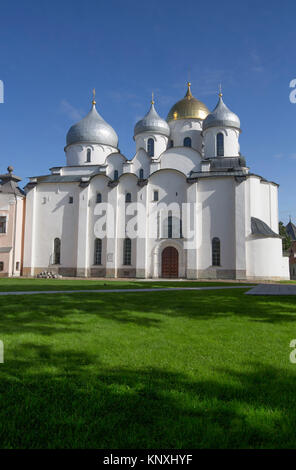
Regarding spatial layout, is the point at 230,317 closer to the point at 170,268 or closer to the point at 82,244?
the point at 170,268

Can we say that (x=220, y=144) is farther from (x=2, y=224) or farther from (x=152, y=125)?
(x=2, y=224)

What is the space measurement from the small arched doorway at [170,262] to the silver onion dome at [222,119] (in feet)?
47.6

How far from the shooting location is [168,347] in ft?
17.0

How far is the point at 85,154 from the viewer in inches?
1446

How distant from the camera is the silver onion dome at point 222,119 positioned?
3431cm

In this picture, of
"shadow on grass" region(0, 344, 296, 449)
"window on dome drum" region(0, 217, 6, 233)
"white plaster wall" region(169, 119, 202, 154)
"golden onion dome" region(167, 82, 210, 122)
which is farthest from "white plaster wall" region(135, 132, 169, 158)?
"shadow on grass" region(0, 344, 296, 449)

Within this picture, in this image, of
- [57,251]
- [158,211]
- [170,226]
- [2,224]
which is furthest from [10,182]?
[170,226]

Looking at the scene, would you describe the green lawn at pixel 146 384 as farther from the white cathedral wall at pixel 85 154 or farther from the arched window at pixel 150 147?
the white cathedral wall at pixel 85 154

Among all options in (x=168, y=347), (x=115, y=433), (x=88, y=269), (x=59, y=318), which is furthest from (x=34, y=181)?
(x=115, y=433)

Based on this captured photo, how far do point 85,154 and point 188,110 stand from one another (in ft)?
43.0

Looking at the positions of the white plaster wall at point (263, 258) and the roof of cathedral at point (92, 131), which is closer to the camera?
the white plaster wall at point (263, 258)

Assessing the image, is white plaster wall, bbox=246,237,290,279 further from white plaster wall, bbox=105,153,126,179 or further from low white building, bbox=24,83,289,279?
white plaster wall, bbox=105,153,126,179

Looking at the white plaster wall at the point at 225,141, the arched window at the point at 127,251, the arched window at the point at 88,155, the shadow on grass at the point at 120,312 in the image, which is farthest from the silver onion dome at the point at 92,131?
the shadow on grass at the point at 120,312
